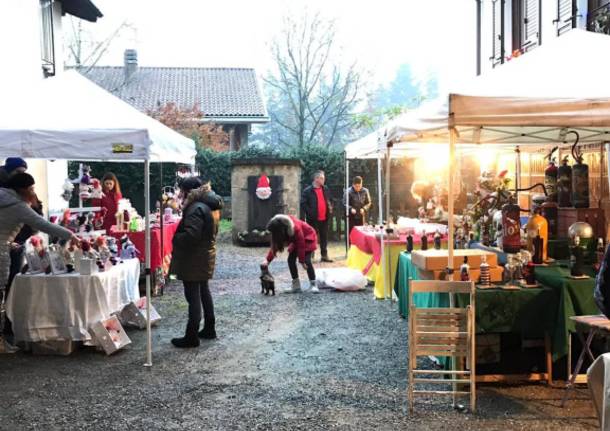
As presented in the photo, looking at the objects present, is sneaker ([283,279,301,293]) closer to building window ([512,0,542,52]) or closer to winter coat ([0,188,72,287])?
winter coat ([0,188,72,287])

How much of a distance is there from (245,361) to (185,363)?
511 mm

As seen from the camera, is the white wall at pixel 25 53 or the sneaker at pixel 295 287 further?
the white wall at pixel 25 53

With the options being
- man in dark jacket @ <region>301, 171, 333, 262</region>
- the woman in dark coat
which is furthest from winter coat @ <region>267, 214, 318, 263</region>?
man in dark jacket @ <region>301, 171, 333, 262</region>

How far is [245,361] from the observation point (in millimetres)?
6000

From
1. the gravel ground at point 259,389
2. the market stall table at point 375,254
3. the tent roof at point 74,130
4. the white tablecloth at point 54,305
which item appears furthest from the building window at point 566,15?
the white tablecloth at point 54,305

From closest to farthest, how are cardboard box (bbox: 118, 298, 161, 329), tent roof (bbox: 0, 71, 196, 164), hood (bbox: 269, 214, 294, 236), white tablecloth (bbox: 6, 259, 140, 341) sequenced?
tent roof (bbox: 0, 71, 196, 164), white tablecloth (bbox: 6, 259, 140, 341), cardboard box (bbox: 118, 298, 161, 329), hood (bbox: 269, 214, 294, 236)

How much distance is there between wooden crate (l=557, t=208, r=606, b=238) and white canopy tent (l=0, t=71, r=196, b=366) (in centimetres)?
362

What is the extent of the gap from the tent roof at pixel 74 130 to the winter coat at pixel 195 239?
1.71 ft

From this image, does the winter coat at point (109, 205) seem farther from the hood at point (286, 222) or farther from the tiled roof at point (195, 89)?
the tiled roof at point (195, 89)

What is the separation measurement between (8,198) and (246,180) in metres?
10.0

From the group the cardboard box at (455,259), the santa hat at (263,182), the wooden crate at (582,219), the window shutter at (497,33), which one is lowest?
the cardboard box at (455,259)

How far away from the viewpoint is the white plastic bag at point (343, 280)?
9.52 m

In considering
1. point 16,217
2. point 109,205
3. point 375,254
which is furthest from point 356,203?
point 16,217

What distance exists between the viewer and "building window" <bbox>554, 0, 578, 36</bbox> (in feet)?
26.3
